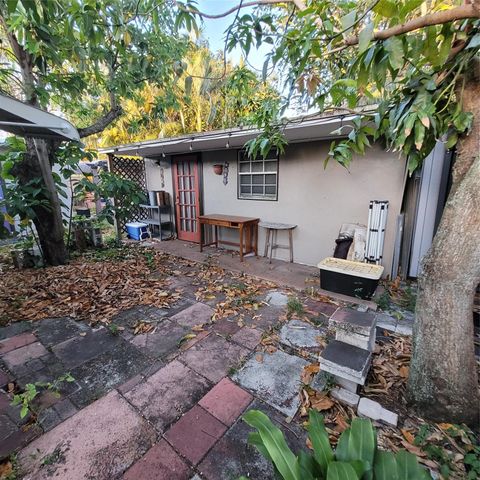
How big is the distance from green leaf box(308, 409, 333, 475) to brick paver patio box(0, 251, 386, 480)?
1.50ft

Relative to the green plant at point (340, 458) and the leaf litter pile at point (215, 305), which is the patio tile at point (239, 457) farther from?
the green plant at point (340, 458)

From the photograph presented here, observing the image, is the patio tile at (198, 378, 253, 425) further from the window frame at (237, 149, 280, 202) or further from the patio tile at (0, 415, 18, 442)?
the window frame at (237, 149, 280, 202)

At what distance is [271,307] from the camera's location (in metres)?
3.05

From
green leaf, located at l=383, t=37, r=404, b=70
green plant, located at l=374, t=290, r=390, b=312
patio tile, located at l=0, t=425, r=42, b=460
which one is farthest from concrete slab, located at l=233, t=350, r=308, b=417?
green leaf, located at l=383, t=37, r=404, b=70

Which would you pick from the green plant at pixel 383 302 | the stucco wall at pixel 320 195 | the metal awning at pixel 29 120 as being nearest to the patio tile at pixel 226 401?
the green plant at pixel 383 302

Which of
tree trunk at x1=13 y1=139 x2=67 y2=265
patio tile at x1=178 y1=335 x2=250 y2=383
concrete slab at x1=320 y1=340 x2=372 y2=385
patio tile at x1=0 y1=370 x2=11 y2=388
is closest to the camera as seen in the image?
concrete slab at x1=320 y1=340 x2=372 y2=385

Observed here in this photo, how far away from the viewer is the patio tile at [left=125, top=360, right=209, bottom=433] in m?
1.60

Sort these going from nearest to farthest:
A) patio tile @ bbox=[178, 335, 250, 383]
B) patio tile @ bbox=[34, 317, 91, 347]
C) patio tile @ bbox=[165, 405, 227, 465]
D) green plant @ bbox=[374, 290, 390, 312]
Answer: patio tile @ bbox=[165, 405, 227, 465] < patio tile @ bbox=[178, 335, 250, 383] < patio tile @ bbox=[34, 317, 91, 347] < green plant @ bbox=[374, 290, 390, 312]

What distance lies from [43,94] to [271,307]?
424 cm

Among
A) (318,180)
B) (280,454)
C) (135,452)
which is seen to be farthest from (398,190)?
(135,452)

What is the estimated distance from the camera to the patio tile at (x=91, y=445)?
4.18 feet

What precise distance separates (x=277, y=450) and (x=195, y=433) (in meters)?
0.73

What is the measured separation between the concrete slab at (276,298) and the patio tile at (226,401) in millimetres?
1422

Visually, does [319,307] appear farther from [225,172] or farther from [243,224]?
[225,172]
